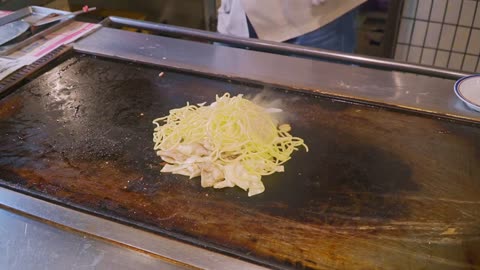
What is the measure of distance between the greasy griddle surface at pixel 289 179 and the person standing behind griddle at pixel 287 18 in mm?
586

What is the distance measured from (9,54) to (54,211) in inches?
36.6

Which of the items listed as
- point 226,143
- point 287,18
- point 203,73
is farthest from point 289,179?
point 287,18

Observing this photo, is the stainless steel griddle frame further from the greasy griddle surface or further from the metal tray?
the metal tray

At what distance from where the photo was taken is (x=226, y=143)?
49.3 inches

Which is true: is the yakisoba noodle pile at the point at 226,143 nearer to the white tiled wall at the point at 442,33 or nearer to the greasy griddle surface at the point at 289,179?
the greasy griddle surface at the point at 289,179

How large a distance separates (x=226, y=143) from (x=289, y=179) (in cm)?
21

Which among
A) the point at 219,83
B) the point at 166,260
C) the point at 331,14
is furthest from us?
the point at 331,14

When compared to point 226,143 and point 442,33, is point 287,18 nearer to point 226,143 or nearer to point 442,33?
point 226,143

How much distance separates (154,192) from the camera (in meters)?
1.12

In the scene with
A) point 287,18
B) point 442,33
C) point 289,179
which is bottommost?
point 442,33

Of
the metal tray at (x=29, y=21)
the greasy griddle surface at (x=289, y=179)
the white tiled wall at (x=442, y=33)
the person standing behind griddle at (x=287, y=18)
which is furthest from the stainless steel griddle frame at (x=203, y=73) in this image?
the white tiled wall at (x=442, y=33)

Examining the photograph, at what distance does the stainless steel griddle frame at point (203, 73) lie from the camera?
0.95m

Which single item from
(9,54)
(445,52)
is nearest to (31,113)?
(9,54)

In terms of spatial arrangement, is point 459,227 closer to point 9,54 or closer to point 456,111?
point 456,111
